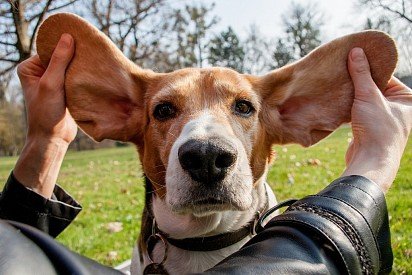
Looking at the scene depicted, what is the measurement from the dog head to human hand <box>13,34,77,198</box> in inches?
2.5

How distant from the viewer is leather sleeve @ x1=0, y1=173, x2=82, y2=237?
2432 mm

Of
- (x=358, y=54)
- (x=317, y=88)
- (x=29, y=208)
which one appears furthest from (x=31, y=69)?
(x=358, y=54)

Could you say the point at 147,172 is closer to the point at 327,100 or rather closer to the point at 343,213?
the point at 327,100

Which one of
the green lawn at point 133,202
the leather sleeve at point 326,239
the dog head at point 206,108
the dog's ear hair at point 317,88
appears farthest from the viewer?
the green lawn at point 133,202

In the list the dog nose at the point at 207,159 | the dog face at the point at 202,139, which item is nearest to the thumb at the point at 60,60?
the dog face at the point at 202,139

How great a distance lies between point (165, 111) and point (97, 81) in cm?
48

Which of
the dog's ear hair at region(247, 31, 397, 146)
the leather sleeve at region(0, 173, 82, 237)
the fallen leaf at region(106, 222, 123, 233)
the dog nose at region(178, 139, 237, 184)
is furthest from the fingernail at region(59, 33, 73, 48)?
the fallen leaf at region(106, 222, 123, 233)

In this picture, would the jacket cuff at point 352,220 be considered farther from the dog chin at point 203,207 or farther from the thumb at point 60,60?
the thumb at point 60,60

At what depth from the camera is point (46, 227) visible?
2.52m

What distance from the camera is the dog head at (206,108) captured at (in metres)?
2.22

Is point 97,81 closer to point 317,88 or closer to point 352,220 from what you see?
point 317,88

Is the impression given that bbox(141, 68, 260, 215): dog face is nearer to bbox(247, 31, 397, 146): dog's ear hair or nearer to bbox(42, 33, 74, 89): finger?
bbox(247, 31, 397, 146): dog's ear hair

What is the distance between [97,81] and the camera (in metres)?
2.87

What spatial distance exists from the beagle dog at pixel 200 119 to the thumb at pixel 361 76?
0.13 ft
